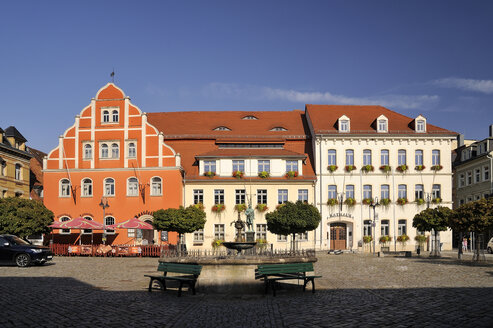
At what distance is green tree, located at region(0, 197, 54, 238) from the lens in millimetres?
33969

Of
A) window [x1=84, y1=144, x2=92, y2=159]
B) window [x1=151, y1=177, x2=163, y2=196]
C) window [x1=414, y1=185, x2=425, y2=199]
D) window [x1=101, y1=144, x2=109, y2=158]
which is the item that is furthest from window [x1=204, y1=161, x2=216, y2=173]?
window [x1=414, y1=185, x2=425, y2=199]

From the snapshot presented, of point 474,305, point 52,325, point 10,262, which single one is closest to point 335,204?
point 10,262

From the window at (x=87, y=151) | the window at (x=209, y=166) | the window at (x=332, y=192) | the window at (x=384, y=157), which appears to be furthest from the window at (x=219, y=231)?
the window at (x=384, y=157)

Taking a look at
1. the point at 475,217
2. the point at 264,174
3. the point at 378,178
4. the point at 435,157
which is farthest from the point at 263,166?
the point at 475,217

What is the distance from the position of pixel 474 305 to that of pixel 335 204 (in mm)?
32033

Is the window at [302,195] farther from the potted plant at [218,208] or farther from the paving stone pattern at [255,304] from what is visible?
the paving stone pattern at [255,304]

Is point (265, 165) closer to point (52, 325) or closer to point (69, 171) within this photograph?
point (69, 171)

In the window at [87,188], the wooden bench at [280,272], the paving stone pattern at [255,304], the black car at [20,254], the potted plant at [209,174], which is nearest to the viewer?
the paving stone pattern at [255,304]

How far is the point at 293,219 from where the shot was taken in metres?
36.8

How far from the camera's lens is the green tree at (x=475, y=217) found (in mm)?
28203

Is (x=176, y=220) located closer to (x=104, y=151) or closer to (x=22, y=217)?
(x=22, y=217)

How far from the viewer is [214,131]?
48.0 meters

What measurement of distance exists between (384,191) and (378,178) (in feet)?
4.18

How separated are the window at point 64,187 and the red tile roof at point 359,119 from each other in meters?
21.9
